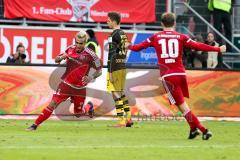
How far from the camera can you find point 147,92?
821 inches

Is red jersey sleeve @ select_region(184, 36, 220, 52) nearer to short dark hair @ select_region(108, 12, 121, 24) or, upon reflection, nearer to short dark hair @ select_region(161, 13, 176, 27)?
short dark hair @ select_region(161, 13, 176, 27)

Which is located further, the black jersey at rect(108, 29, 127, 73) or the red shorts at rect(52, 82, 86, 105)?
the black jersey at rect(108, 29, 127, 73)

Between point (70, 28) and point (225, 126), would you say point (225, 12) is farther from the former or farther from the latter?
point (225, 126)

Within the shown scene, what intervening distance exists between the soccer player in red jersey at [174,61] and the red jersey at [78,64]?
2352mm

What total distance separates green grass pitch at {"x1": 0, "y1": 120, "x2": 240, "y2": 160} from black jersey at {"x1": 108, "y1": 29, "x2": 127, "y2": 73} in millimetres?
1335

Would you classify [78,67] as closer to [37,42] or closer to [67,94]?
[67,94]

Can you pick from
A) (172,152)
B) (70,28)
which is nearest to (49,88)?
(70,28)

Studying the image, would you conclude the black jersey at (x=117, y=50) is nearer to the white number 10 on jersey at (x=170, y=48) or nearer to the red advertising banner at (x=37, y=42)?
the white number 10 on jersey at (x=170, y=48)

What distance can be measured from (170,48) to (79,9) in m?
9.77

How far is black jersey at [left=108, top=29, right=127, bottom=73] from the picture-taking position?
16438 mm

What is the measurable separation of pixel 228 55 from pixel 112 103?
19.7ft

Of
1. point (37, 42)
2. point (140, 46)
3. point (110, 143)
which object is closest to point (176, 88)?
point (140, 46)

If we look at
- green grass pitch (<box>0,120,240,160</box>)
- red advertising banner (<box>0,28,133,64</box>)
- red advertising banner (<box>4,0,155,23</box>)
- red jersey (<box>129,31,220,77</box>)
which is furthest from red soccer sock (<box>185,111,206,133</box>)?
red advertising banner (<box>4,0,155,23</box>)

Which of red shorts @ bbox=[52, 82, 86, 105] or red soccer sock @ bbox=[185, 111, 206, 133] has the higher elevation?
red shorts @ bbox=[52, 82, 86, 105]
